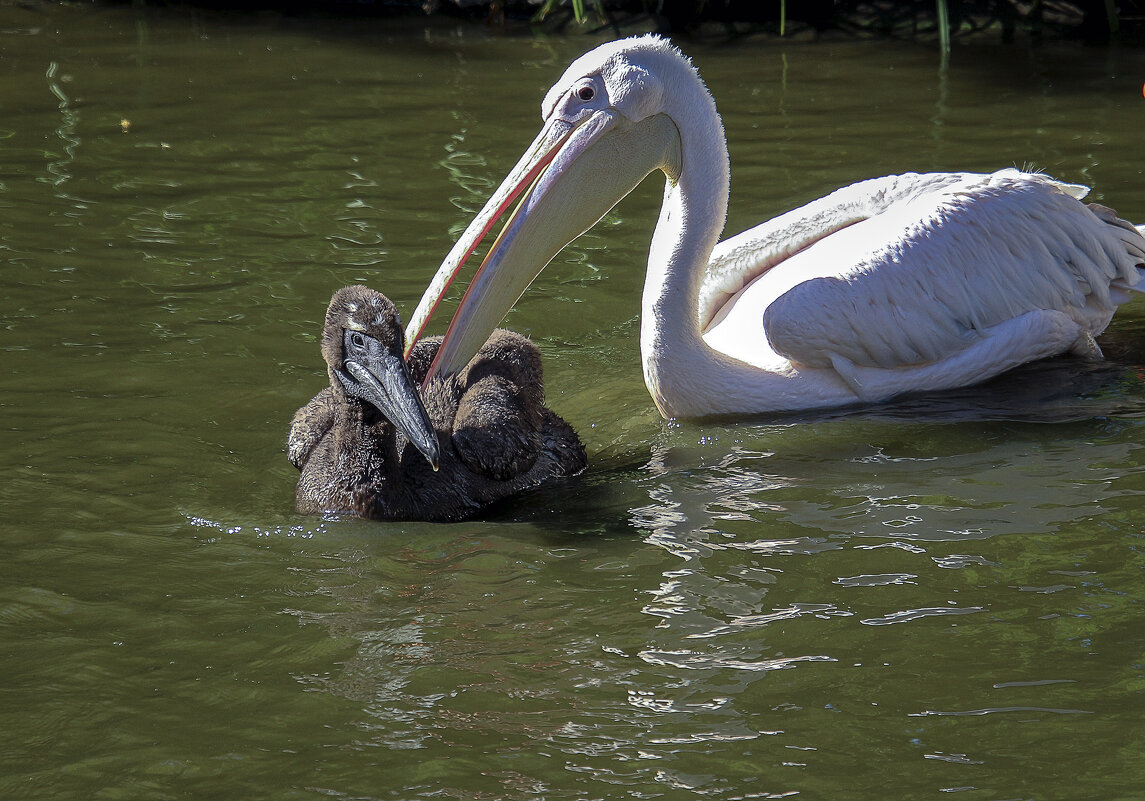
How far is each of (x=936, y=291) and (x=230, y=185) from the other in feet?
12.0

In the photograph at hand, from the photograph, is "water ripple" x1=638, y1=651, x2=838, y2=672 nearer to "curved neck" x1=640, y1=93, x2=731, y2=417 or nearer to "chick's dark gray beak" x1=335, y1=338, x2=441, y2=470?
"chick's dark gray beak" x1=335, y1=338, x2=441, y2=470

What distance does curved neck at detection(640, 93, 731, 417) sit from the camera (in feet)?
14.3

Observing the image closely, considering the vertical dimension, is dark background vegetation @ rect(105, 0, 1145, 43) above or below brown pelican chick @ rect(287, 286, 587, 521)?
above

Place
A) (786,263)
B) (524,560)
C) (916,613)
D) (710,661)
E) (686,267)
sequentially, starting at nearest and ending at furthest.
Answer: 1. (710,661)
2. (916,613)
3. (524,560)
4. (686,267)
5. (786,263)

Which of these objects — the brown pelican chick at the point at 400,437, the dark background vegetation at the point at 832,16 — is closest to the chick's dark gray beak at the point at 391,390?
the brown pelican chick at the point at 400,437

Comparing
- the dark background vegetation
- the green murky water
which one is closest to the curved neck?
the green murky water

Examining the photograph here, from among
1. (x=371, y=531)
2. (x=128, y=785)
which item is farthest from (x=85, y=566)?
(x=128, y=785)

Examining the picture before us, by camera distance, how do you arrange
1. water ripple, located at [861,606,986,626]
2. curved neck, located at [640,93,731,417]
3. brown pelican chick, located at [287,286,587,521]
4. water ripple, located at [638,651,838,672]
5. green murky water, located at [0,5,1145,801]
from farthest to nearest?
curved neck, located at [640,93,731,417] < brown pelican chick, located at [287,286,587,521] < water ripple, located at [861,606,986,626] < water ripple, located at [638,651,838,672] < green murky water, located at [0,5,1145,801]

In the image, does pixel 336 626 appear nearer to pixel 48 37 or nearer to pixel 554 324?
pixel 554 324

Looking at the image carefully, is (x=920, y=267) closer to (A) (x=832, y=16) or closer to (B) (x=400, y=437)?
(B) (x=400, y=437)

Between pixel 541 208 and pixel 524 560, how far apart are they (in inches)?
45.5

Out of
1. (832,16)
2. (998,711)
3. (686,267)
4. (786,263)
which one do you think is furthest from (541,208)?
(832,16)

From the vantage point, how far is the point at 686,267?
441cm

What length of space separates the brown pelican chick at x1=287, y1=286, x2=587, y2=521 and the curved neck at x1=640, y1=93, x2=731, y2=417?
421 mm
